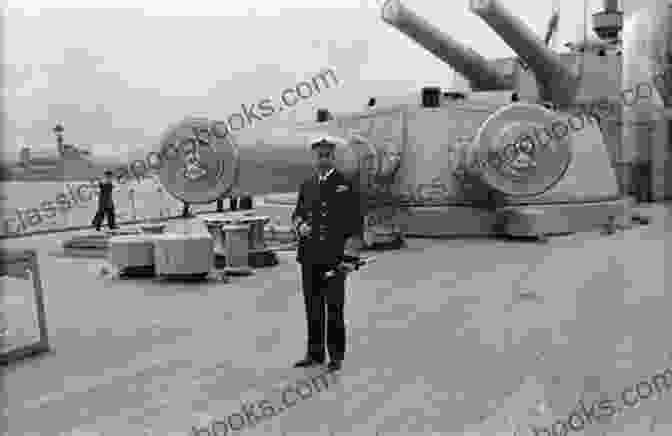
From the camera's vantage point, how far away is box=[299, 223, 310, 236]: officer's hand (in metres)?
4.48

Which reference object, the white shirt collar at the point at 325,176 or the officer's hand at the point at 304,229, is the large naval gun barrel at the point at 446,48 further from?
the officer's hand at the point at 304,229

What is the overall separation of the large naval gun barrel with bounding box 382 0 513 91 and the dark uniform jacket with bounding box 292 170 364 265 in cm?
728

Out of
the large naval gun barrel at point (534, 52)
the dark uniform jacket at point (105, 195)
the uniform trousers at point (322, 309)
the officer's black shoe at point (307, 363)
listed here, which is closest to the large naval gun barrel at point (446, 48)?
the large naval gun barrel at point (534, 52)

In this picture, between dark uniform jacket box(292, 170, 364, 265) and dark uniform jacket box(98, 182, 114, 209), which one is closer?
dark uniform jacket box(292, 170, 364, 265)

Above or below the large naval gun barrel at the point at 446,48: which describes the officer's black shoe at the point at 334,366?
below

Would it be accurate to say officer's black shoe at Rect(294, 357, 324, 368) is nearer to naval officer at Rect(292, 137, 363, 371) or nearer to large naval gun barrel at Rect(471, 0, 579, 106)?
naval officer at Rect(292, 137, 363, 371)

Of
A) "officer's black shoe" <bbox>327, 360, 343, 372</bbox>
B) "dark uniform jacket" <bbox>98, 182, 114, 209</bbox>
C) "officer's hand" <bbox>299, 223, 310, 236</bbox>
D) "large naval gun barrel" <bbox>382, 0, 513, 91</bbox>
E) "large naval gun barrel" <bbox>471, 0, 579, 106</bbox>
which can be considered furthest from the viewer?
"dark uniform jacket" <bbox>98, 182, 114, 209</bbox>

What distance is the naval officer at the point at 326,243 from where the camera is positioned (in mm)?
4430

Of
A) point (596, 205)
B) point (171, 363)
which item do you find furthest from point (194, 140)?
point (596, 205)

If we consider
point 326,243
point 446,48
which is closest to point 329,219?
point 326,243

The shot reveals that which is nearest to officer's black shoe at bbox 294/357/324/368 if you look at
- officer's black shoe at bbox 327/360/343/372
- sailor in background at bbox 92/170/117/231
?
officer's black shoe at bbox 327/360/343/372

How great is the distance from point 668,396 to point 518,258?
205 inches

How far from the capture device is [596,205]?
12.1 meters

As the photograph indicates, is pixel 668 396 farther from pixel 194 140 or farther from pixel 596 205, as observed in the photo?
pixel 596 205
